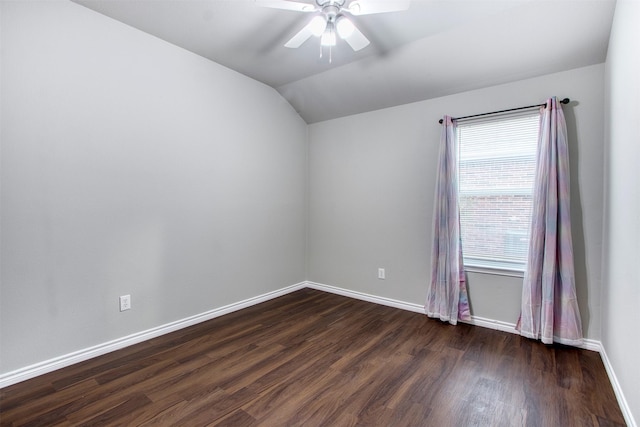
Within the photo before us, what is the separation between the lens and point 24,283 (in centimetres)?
199

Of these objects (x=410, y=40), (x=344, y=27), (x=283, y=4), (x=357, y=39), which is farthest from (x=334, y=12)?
(x=410, y=40)

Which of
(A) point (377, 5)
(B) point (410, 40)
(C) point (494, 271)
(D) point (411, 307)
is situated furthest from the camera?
(D) point (411, 307)

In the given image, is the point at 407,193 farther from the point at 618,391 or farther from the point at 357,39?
the point at 618,391

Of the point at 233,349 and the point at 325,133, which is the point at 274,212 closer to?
the point at 325,133

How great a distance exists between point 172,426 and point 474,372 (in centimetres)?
192

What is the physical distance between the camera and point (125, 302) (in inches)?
97.2

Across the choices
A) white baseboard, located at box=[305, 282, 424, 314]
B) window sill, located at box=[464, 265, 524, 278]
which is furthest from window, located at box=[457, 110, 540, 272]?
white baseboard, located at box=[305, 282, 424, 314]

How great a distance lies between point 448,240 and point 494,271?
1.60ft

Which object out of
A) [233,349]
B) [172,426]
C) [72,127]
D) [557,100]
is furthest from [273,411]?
[557,100]

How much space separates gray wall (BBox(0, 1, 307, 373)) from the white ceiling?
0.32 metres

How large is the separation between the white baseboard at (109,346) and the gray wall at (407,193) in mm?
1329

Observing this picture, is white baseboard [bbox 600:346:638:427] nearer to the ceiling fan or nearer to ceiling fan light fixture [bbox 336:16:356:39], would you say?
the ceiling fan

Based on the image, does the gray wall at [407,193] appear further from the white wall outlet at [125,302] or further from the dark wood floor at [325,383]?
the white wall outlet at [125,302]

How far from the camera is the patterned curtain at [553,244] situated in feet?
8.03
